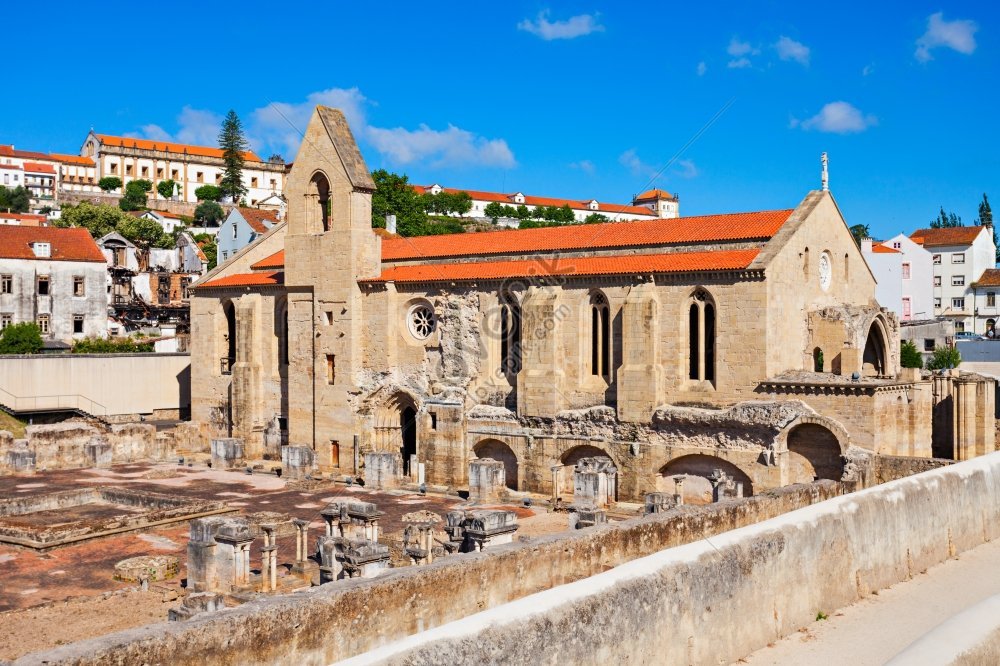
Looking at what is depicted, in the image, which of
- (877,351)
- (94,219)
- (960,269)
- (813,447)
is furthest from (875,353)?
(94,219)

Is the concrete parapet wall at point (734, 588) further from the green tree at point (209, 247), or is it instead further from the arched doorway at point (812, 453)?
the green tree at point (209, 247)

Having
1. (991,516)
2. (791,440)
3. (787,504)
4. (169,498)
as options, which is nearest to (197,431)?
(169,498)

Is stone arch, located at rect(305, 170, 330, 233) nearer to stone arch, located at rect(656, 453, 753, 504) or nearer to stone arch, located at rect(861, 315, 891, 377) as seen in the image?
stone arch, located at rect(656, 453, 753, 504)

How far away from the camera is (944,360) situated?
2020 inches

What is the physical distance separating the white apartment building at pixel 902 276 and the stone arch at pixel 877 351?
2639 centimetres

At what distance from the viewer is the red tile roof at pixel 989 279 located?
7619 cm

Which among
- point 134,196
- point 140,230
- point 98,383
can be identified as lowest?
point 98,383

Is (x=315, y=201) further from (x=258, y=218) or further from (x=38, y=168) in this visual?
(x=38, y=168)

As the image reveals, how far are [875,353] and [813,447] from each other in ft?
27.4

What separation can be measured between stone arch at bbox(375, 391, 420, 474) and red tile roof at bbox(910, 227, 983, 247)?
5350 cm

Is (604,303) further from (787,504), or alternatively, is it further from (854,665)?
(854,665)

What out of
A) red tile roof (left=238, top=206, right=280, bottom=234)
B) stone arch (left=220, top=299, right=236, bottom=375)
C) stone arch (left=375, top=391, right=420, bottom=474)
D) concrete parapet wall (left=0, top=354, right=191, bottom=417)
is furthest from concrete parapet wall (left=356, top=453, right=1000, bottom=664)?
red tile roof (left=238, top=206, right=280, bottom=234)

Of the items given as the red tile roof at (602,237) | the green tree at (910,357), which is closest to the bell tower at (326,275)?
the red tile roof at (602,237)

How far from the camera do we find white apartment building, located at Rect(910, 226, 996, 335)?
252 feet
